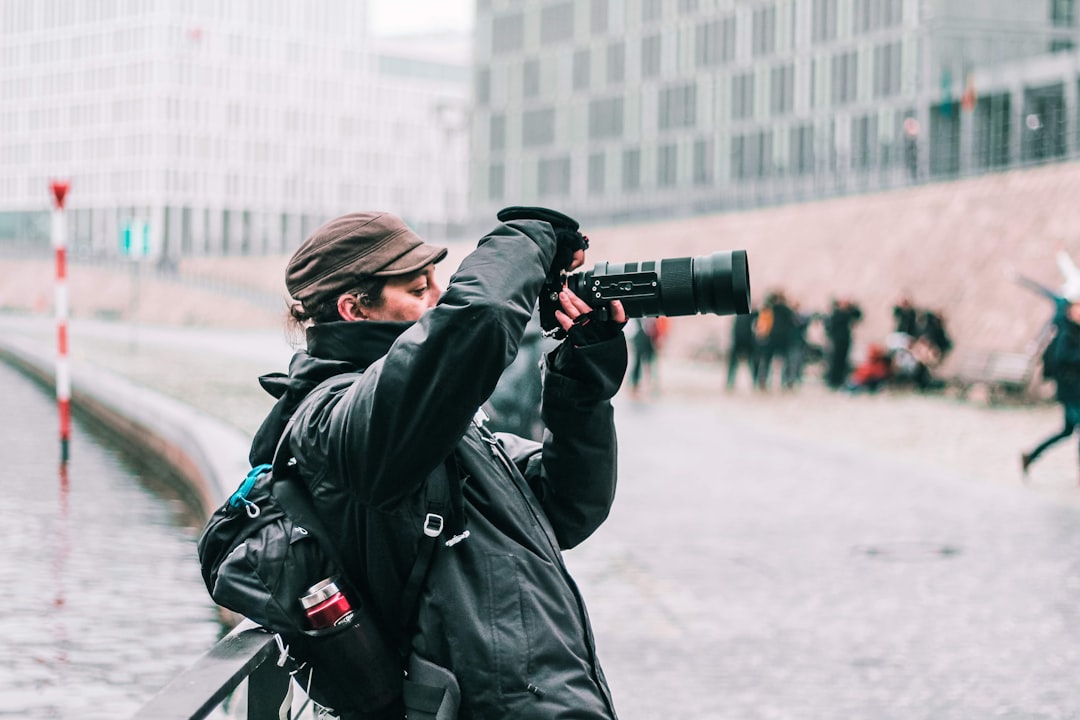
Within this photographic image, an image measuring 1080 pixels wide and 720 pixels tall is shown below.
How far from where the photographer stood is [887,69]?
2598 inches

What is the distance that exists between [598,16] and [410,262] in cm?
8496

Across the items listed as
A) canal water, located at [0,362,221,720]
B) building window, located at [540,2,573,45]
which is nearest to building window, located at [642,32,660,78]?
building window, located at [540,2,573,45]

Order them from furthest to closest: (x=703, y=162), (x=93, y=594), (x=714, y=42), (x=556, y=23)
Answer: (x=556, y=23), (x=714, y=42), (x=703, y=162), (x=93, y=594)

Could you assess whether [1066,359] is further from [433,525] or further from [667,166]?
[667,166]

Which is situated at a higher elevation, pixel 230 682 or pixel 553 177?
pixel 553 177

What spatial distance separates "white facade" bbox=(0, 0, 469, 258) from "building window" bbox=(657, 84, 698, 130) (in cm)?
2707

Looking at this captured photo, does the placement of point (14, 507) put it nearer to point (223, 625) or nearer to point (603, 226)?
point (223, 625)

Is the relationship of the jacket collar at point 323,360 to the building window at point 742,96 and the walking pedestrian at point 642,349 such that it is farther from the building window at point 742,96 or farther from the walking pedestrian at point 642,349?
the building window at point 742,96

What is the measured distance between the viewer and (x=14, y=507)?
12.1 meters

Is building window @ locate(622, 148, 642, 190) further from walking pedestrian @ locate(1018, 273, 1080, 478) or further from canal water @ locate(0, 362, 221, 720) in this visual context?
canal water @ locate(0, 362, 221, 720)

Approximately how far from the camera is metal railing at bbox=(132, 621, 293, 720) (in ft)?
8.00

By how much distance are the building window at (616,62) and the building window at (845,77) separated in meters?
16.2

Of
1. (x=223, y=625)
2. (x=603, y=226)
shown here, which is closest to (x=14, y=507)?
(x=223, y=625)

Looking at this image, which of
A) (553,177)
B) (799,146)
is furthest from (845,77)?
(553,177)
